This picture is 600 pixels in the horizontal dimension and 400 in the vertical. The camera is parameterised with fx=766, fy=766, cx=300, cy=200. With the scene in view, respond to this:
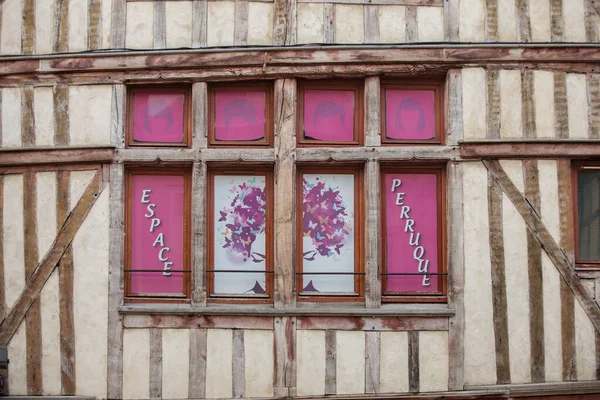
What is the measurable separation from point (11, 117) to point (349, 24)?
2766 mm

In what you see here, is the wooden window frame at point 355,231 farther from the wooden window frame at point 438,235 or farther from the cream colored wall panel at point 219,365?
the cream colored wall panel at point 219,365

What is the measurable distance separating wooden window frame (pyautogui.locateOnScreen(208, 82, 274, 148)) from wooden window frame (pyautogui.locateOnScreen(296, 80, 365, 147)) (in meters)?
0.22

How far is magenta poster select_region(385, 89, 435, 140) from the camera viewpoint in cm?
603

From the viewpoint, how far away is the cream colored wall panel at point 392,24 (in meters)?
5.94

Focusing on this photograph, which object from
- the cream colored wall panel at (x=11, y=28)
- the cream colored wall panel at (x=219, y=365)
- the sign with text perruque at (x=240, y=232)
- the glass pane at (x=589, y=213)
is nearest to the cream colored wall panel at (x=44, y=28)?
the cream colored wall panel at (x=11, y=28)

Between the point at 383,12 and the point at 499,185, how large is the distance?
1.61 m

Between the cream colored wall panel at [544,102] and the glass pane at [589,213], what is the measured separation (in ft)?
1.55

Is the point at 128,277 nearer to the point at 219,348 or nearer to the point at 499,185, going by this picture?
the point at 219,348

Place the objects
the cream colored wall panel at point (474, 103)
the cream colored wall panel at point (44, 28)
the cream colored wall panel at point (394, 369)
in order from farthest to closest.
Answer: the cream colored wall panel at point (44, 28) → the cream colored wall panel at point (474, 103) → the cream colored wall panel at point (394, 369)

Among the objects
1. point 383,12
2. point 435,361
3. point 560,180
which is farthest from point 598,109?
point 435,361

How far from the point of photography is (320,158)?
594cm

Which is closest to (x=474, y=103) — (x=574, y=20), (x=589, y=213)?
(x=574, y=20)

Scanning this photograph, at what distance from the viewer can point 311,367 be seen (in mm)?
5805

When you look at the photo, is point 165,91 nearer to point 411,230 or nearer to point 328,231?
point 328,231
